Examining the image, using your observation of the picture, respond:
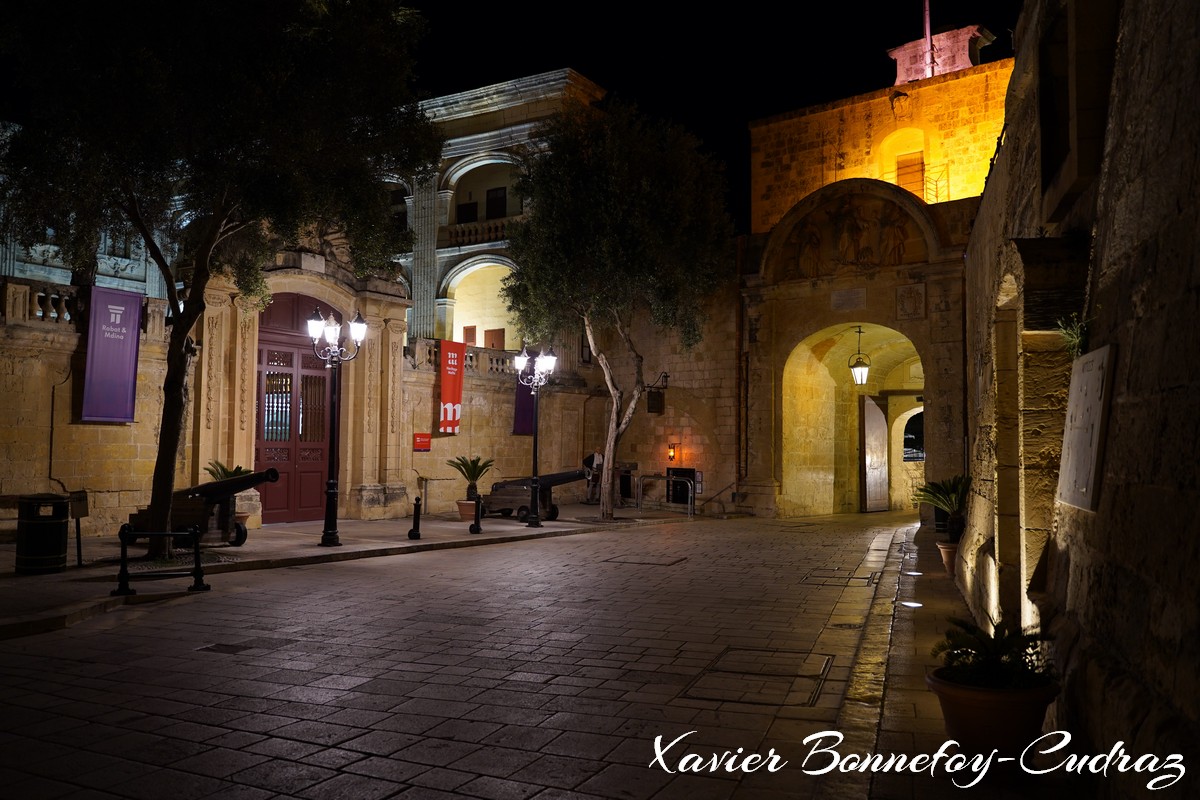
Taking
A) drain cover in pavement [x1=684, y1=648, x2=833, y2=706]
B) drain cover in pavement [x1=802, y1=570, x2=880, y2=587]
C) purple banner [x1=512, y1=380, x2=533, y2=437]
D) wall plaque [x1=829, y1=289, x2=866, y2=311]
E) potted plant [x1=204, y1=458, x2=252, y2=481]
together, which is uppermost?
wall plaque [x1=829, y1=289, x2=866, y2=311]

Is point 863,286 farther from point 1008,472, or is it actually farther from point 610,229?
point 1008,472

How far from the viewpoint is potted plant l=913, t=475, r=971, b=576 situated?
34.5 ft

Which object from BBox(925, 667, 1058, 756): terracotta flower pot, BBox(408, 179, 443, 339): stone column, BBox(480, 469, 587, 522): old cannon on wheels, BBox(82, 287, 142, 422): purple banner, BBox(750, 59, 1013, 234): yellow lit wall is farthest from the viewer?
BBox(408, 179, 443, 339): stone column

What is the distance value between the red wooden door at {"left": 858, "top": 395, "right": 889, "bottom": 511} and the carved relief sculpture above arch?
181 inches

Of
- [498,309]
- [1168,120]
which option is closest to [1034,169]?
[1168,120]

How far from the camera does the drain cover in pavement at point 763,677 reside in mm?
5629

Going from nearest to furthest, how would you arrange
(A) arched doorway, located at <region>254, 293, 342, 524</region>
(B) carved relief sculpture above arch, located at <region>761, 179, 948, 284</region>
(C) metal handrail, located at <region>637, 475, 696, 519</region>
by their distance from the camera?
1. (A) arched doorway, located at <region>254, 293, 342, 524</region>
2. (B) carved relief sculpture above arch, located at <region>761, 179, 948, 284</region>
3. (C) metal handrail, located at <region>637, 475, 696, 519</region>

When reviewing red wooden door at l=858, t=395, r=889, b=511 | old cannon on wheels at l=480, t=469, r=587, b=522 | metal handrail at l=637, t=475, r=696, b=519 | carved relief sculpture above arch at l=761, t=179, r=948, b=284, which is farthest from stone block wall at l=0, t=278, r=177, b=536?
red wooden door at l=858, t=395, r=889, b=511

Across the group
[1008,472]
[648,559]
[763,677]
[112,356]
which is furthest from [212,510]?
[1008,472]

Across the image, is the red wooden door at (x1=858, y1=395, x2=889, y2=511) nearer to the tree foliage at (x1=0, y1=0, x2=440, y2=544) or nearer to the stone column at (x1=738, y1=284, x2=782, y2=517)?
the stone column at (x1=738, y1=284, x2=782, y2=517)

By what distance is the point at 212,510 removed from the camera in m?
13.8

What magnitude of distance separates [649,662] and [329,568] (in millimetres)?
6930

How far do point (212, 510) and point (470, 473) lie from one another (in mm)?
7664

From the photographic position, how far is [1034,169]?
5.93 m
